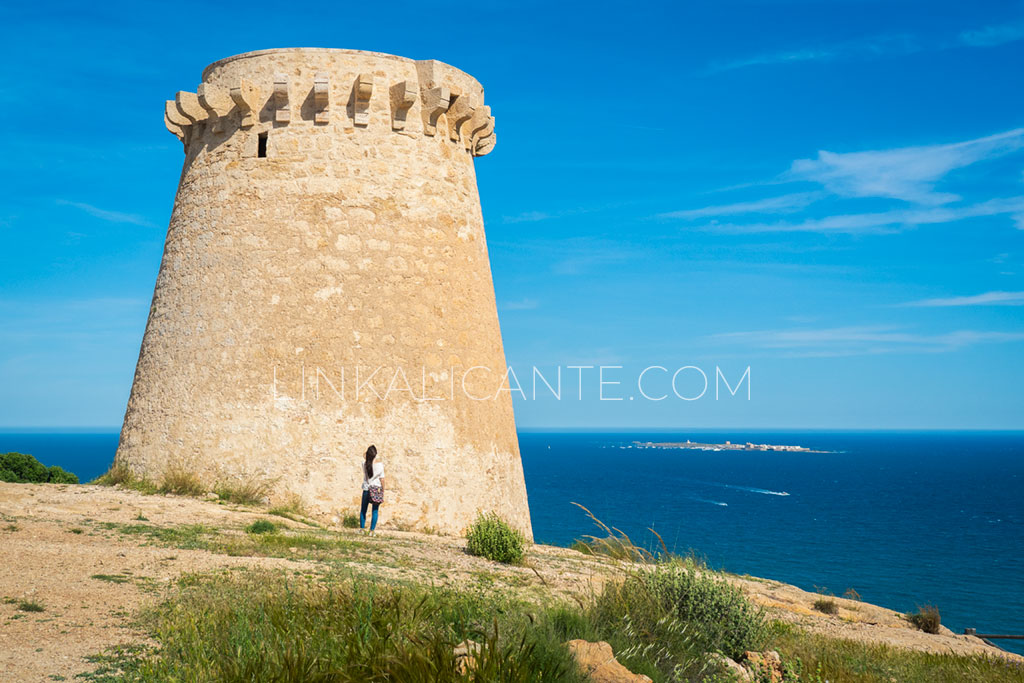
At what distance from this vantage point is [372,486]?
41.4 feet

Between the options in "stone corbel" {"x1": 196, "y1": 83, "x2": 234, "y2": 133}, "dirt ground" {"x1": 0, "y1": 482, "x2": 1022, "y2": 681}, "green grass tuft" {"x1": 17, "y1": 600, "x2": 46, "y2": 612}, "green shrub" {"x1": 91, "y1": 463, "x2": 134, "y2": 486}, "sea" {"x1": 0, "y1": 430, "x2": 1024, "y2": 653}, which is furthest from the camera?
"sea" {"x1": 0, "y1": 430, "x2": 1024, "y2": 653}

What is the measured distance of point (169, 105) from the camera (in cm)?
1523

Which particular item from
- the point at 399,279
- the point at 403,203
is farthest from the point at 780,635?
the point at 403,203

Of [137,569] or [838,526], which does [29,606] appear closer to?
[137,569]

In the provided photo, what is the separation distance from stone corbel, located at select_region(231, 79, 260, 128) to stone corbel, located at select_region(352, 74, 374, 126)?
5.90 ft

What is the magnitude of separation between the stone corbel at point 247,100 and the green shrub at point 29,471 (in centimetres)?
1333

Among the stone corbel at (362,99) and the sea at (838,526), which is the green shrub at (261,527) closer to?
the sea at (838,526)

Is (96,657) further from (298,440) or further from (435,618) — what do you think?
(298,440)

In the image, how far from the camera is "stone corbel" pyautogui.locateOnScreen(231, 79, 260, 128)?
14234 millimetres

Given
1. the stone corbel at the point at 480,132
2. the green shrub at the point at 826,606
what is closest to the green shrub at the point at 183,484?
A: the stone corbel at the point at 480,132

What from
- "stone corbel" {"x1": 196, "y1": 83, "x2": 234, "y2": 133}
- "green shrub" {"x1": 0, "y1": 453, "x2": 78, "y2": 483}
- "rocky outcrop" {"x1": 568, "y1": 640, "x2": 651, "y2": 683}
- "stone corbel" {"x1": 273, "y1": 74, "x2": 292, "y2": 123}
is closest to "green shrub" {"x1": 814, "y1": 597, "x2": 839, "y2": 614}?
"rocky outcrop" {"x1": 568, "y1": 640, "x2": 651, "y2": 683}

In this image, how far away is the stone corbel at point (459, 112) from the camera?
50.9ft

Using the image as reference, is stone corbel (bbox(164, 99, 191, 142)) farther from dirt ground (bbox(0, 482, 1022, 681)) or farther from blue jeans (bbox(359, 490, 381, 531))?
blue jeans (bbox(359, 490, 381, 531))

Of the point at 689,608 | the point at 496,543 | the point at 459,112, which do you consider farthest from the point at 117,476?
the point at 689,608
